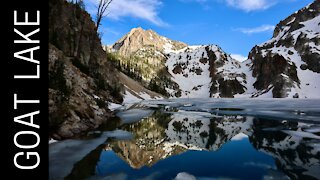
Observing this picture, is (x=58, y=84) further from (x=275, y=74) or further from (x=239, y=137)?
(x=275, y=74)

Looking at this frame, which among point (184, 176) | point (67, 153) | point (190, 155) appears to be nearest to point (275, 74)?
point (190, 155)

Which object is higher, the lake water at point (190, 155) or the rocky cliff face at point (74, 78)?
the rocky cliff face at point (74, 78)

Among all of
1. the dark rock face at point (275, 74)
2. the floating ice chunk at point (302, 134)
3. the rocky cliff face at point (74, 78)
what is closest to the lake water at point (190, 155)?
the floating ice chunk at point (302, 134)

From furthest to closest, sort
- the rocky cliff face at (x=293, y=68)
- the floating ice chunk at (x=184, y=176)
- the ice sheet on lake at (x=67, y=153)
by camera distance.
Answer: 1. the rocky cliff face at (x=293, y=68)
2. the ice sheet on lake at (x=67, y=153)
3. the floating ice chunk at (x=184, y=176)

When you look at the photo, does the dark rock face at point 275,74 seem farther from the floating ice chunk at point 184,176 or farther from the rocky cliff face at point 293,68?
the floating ice chunk at point 184,176

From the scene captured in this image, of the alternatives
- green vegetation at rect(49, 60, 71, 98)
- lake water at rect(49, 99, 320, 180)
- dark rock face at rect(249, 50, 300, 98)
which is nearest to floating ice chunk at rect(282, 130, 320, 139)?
lake water at rect(49, 99, 320, 180)

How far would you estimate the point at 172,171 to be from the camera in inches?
376

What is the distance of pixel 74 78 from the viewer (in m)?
27.8

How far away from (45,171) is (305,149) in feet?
35.6

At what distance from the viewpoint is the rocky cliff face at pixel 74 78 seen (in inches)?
606

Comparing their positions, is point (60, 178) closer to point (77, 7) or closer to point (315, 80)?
point (77, 7)

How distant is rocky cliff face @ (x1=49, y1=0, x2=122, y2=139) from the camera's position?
15.4m

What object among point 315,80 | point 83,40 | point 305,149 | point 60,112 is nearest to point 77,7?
point 83,40

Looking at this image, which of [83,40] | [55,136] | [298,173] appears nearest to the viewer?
[298,173]
